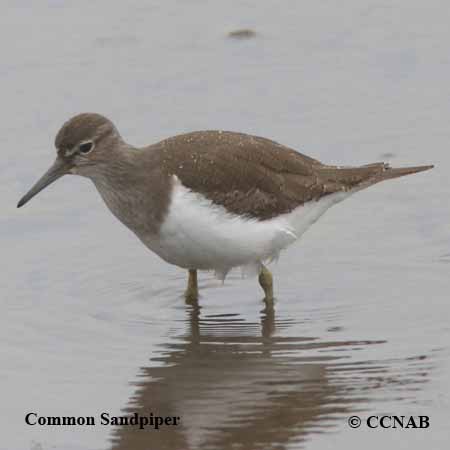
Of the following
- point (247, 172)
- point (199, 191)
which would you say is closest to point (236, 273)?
point (247, 172)

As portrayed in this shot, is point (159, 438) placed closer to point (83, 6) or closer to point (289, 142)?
point (289, 142)

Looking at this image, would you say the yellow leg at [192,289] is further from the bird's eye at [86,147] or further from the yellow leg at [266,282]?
the bird's eye at [86,147]

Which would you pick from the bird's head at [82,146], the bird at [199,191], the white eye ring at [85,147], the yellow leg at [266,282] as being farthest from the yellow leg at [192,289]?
the white eye ring at [85,147]

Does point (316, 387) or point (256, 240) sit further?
point (256, 240)

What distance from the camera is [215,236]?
1016 centimetres

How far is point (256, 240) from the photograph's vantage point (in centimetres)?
1050

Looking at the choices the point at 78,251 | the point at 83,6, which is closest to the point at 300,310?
the point at 78,251

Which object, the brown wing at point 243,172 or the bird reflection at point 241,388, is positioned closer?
the bird reflection at point 241,388

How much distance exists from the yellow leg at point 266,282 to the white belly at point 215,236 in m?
0.08

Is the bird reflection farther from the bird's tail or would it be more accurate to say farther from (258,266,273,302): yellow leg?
the bird's tail

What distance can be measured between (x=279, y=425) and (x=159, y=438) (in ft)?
2.58

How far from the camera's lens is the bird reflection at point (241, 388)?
8.42 m

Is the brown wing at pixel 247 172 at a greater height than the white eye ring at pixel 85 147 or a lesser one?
lesser

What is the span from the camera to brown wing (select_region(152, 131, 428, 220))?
404 inches
